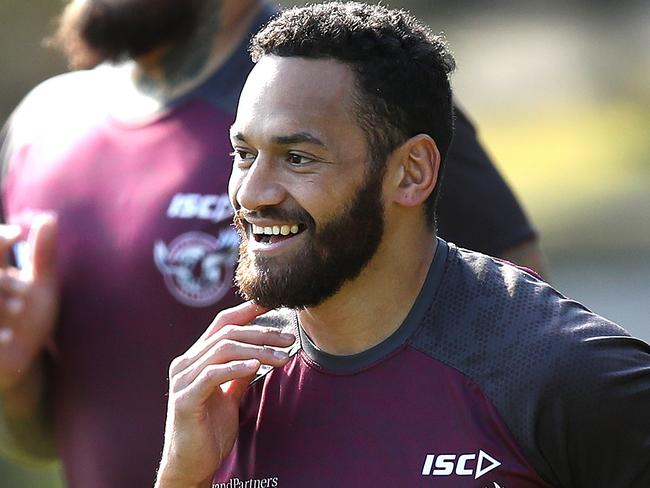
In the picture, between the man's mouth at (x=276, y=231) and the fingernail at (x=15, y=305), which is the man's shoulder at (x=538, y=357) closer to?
the man's mouth at (x=276, y=231)

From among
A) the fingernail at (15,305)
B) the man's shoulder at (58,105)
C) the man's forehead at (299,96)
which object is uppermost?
the man's shoulder at (58,105)

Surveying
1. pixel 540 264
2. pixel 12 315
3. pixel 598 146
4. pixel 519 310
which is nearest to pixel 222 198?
pixel 12 315

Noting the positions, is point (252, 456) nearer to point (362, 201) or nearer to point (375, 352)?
point (375, 352)

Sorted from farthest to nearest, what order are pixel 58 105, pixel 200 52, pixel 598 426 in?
pixel 58 105 → pixel 200 52 → pixel 598 426

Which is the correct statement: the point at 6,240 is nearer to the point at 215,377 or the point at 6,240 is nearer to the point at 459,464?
the point at 215,377

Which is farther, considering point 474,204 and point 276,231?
point 474,204

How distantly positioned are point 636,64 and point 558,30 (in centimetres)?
82

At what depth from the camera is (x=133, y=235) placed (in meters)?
3.53

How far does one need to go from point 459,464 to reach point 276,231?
52cm

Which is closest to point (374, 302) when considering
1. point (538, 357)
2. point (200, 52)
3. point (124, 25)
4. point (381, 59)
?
point (538, 357)

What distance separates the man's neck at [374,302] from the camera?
2.60 m

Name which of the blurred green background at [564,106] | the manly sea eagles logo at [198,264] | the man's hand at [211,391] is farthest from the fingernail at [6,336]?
the blurred green background at [564,106]

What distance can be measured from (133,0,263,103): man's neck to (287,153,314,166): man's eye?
1.13 metres

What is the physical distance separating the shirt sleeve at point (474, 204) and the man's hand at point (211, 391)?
3.36ft
